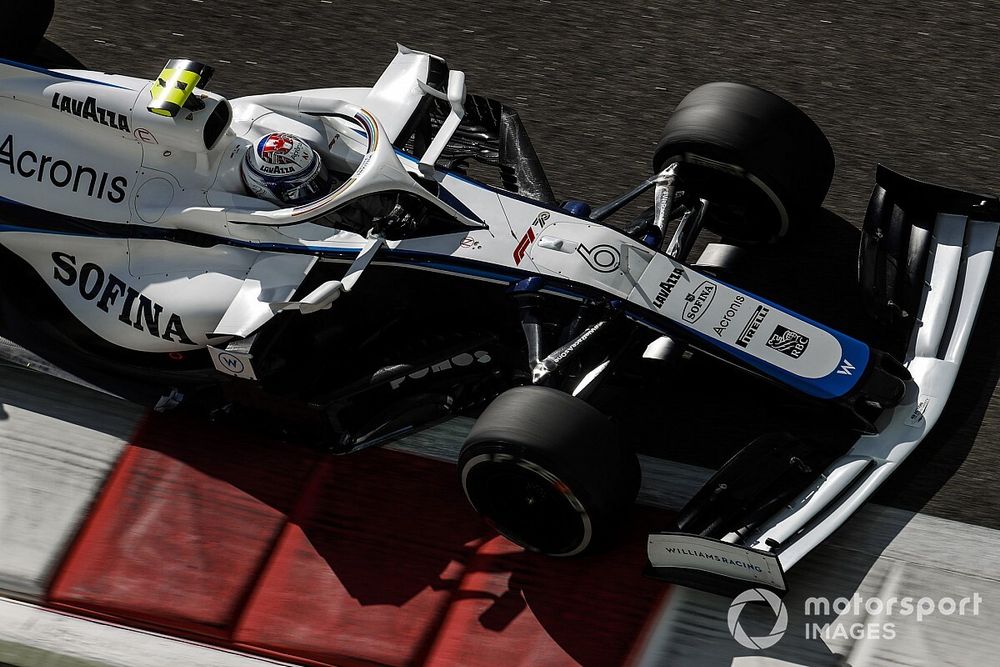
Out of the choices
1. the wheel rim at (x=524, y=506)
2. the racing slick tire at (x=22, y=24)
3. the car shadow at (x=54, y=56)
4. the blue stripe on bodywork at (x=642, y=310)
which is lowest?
the wheel rim at (x=524, y=506)

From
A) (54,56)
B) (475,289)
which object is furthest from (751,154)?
(54,56)

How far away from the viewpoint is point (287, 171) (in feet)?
14.5

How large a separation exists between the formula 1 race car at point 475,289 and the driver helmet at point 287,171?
58 mm

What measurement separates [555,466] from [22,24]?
3.79 meters

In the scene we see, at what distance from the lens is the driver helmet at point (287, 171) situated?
441cm

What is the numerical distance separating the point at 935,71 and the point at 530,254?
112 inches

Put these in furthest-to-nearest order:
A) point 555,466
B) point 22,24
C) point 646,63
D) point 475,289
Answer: point 646,63 < point 22,24 < point 475,289 < point 555,466

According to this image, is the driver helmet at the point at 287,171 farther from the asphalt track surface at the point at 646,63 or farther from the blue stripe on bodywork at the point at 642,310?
the asphalt track surface at the point at 646,63

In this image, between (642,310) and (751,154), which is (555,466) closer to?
(642,310)

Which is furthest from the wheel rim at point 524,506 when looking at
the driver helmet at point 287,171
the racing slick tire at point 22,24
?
the racing slick tire at point 22,24

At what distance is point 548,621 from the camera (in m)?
4.05

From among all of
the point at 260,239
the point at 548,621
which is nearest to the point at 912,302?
the point at 548,621

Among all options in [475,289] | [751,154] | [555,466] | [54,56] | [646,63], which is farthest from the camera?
[54,56]

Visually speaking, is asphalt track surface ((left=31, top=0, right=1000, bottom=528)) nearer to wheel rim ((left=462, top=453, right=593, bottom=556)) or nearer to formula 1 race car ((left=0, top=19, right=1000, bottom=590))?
formula 1 race car ((left=0, top=19, right=1000, bottom=590))
